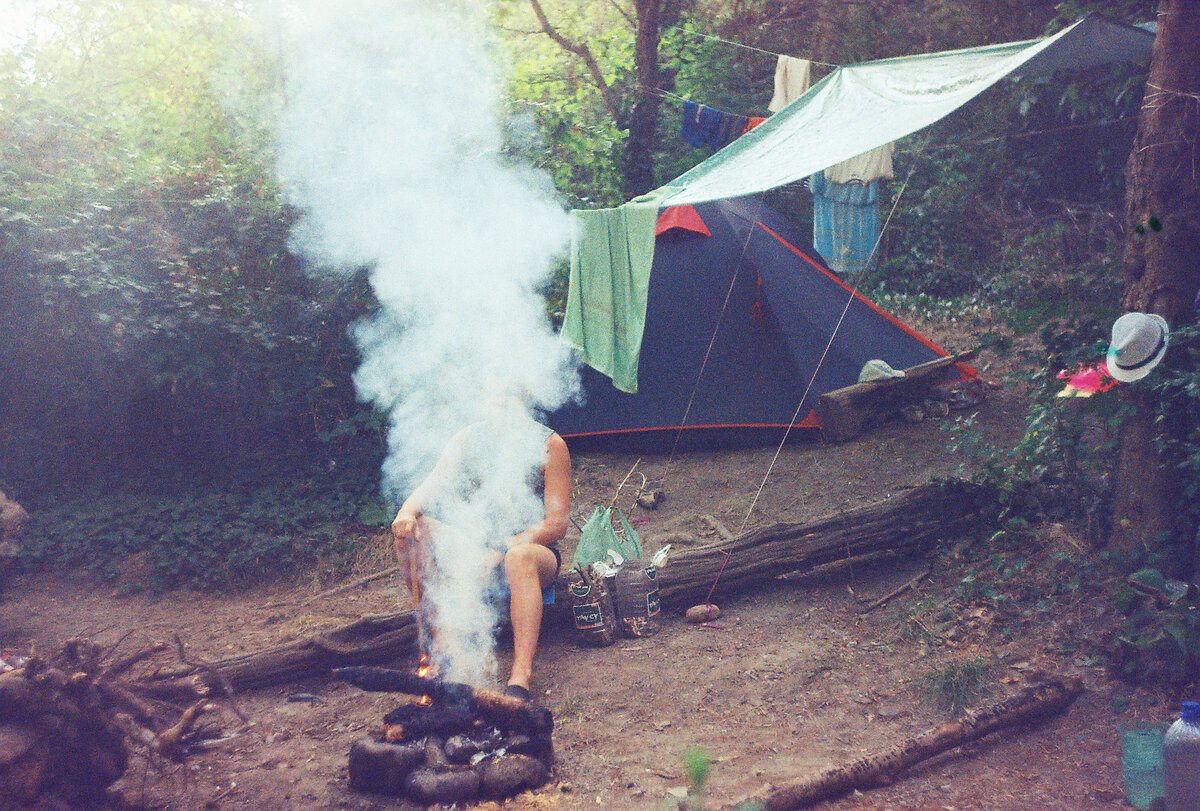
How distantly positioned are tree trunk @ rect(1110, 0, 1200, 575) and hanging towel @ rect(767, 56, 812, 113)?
159 inches

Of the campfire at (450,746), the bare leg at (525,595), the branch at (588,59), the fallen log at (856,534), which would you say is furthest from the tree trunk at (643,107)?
the campfire at (450,746)

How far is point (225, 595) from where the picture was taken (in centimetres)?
475

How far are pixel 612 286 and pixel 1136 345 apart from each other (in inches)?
105

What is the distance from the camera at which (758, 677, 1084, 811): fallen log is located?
7.48 ft

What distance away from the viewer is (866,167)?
16.0 feet

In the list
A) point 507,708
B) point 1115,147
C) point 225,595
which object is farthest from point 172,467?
point 1115,147

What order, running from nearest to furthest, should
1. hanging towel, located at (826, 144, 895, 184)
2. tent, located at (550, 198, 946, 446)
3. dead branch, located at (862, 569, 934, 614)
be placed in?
dead branch, located at (862, 569, 934, 614)
hanging towel, located at (826, 144, 895, 184)
tent, located at (550, 198, 946, 446)

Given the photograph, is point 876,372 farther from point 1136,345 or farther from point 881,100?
point 1136,345

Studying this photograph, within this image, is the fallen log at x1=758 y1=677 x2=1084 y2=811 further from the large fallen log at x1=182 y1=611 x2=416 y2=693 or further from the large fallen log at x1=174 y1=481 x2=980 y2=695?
the large fallen log at x1=182 y1=611 x2=416 y2=693

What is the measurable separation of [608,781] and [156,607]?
3177 millimetres

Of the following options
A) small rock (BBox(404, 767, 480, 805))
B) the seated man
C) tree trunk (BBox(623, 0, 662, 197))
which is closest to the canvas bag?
the seated man

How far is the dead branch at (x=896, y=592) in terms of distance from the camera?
3811 millimetres

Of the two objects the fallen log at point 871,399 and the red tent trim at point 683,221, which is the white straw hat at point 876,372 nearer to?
the fallen log at point 871,399

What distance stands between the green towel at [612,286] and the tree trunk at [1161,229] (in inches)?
87.4
